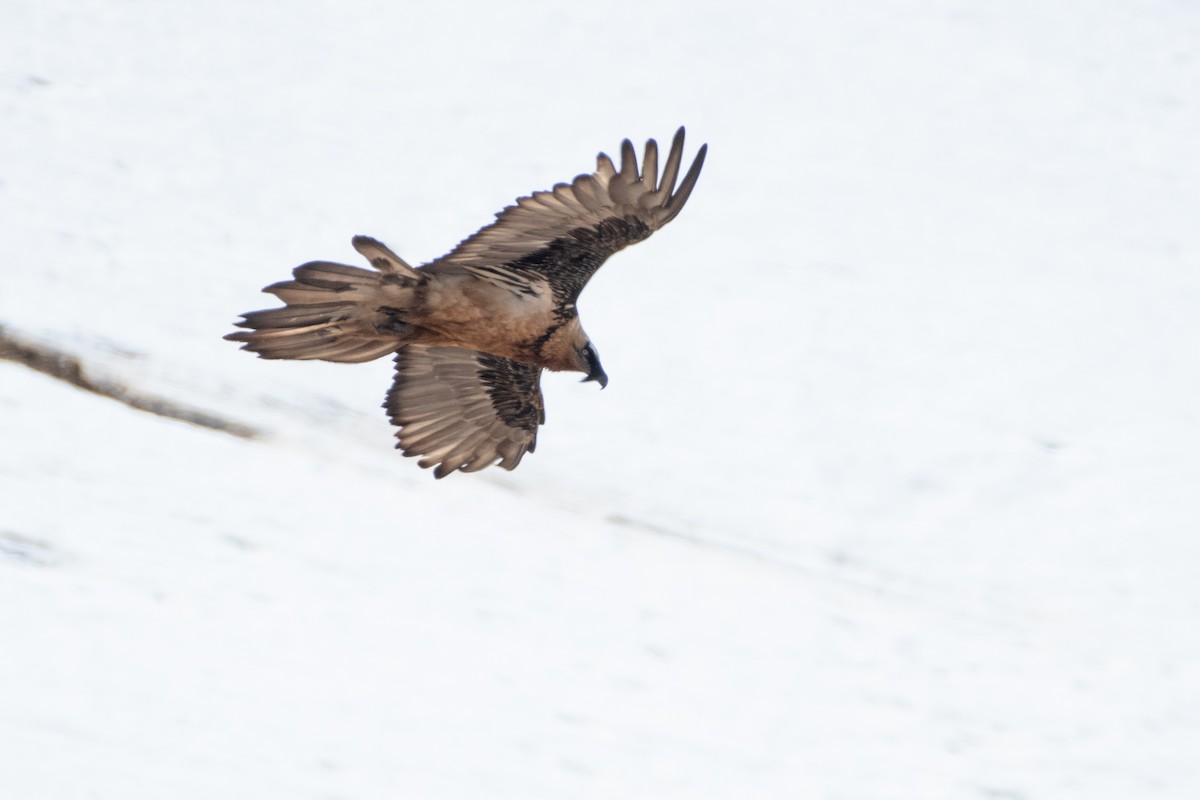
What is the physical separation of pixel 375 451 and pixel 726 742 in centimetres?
167

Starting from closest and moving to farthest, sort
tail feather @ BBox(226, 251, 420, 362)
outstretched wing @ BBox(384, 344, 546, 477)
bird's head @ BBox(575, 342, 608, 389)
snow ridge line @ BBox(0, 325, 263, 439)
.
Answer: tail feather @ BBox(226, 251, 420, 362), bird's head @ BBox(575, 342, 608, 389), outstretched wing @ BBox(384, 344, 546, 477), snow ridge line @ BBox(0, 325, 263, 439)

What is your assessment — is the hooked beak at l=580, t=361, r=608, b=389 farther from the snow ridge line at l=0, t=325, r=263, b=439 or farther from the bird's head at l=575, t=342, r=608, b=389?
the snow ridge line at l=0, t=325, r=263, b=439

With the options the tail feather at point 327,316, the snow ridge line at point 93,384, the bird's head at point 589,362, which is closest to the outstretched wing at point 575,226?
the bird's head at point 589,362

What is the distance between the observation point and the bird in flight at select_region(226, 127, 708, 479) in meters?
3.90

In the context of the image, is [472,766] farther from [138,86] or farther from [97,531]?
[138,86]

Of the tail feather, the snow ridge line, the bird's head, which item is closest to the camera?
the tail feather

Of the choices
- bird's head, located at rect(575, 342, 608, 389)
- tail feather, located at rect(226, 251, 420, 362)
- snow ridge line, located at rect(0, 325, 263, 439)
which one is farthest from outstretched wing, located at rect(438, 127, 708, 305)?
snow ridge line, located at rect(0, 325, 263, 439)

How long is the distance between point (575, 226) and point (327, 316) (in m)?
0.69

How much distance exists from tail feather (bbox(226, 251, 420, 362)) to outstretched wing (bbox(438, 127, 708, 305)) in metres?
0.33

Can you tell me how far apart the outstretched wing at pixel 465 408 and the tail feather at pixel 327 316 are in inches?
20.9

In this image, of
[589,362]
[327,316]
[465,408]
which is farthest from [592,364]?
[327,316]

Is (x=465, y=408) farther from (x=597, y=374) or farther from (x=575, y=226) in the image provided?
(x=575, y=226)

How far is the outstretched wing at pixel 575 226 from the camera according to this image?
3969 mm

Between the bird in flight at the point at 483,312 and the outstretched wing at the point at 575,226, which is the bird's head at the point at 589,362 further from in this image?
the outstretched wing at the point at 575,226
